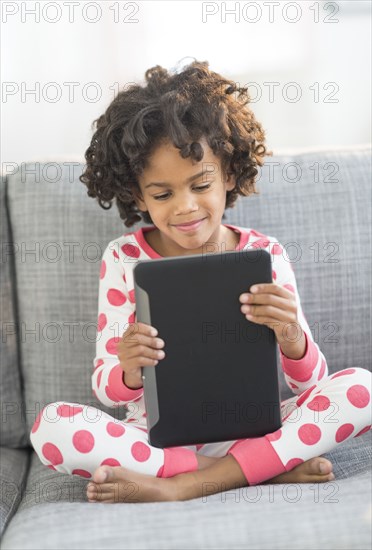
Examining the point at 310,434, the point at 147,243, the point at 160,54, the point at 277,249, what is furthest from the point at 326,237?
the point at 160,54

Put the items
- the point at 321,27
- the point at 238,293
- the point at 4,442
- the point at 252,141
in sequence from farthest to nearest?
the point at 321,27 < the point at 4,442 < the point at 252,141 < the point at 238,293

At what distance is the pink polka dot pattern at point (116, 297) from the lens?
1.54 metres

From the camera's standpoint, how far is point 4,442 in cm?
164

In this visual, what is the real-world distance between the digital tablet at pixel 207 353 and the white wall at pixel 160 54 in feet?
3.13

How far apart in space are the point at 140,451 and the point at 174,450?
0.21 feet

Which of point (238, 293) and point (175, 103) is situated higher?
point (175, 103)

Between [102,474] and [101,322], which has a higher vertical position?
[101,322]

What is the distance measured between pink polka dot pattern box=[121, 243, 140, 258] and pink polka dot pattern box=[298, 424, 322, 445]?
453 mm

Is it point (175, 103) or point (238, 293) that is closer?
point (238, 293)

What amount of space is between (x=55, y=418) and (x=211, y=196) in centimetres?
45

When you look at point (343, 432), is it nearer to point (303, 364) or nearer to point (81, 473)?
point (303, 364)

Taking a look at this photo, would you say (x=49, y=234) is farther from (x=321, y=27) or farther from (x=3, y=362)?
(x=321, y=27)

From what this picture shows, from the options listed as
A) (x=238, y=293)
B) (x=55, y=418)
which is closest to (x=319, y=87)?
(x=238, y=293)

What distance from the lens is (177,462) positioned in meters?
1.36
